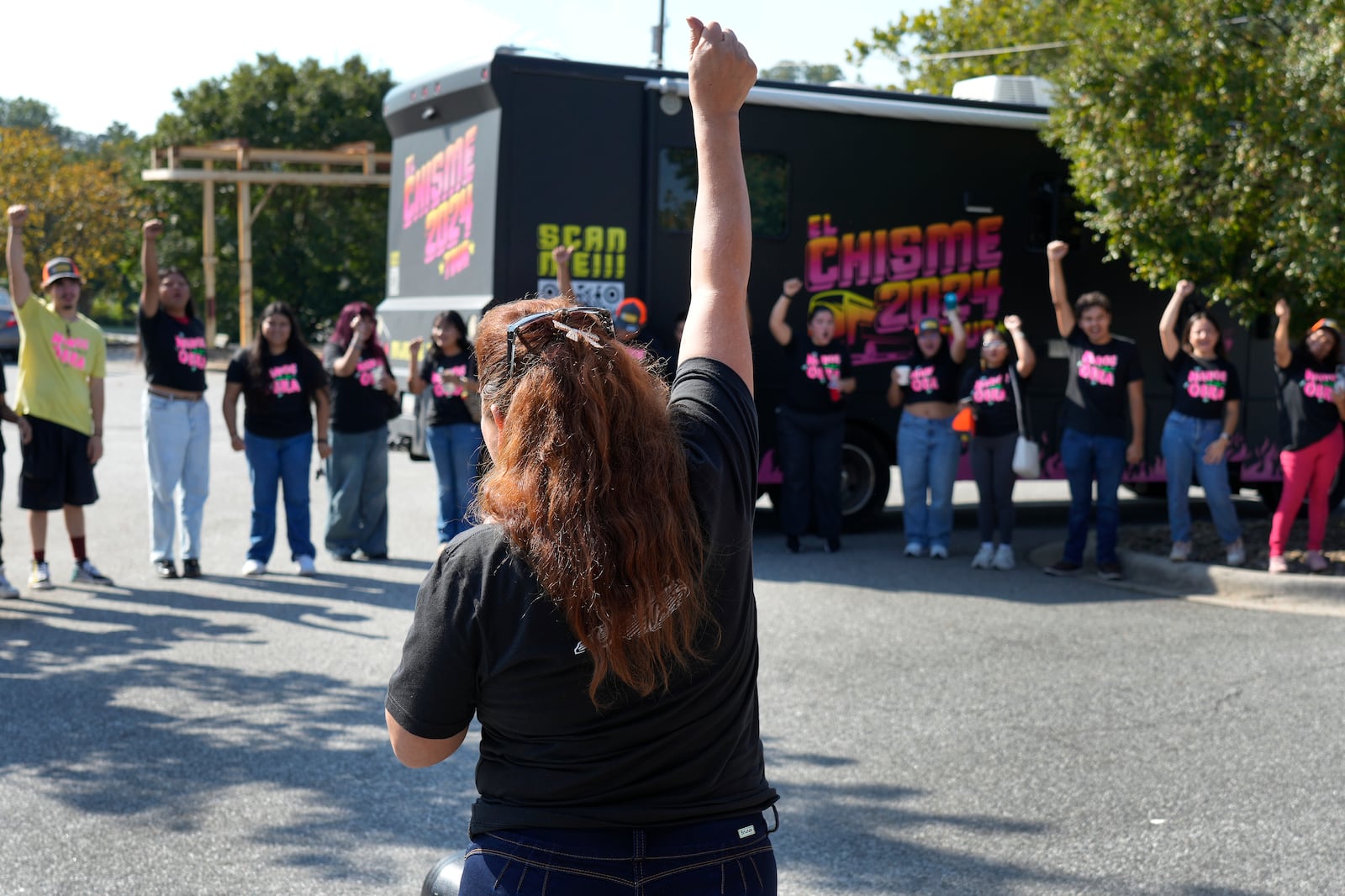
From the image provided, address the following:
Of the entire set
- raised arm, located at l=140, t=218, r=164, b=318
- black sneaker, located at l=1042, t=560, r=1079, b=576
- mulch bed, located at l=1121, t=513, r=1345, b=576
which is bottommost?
black sneaker, located at l=1042, t=560, r=1079, b=576

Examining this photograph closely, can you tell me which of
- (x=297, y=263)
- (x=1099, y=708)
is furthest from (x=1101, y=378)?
(x=297, y=263)

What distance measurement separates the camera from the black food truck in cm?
959

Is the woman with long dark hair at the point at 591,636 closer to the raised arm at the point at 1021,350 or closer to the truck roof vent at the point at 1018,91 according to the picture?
the raised arm at the point at 1021,350

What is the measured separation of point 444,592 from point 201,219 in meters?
35.3

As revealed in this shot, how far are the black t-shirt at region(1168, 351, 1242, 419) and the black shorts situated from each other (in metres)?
6.93

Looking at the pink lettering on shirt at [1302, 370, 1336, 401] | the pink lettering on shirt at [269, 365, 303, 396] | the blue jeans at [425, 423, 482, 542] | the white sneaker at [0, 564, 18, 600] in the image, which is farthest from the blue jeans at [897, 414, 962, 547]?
the white sneaker at [0, 564, 18, 600]

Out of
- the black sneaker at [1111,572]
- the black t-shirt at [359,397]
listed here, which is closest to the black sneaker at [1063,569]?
the black sneaker at [1111,572]

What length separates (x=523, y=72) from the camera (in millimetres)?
9414

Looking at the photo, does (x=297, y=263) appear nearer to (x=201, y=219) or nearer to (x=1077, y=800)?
(x=201, y=219)

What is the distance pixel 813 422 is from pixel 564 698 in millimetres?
8025

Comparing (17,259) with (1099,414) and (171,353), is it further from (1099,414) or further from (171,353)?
(1099,414)

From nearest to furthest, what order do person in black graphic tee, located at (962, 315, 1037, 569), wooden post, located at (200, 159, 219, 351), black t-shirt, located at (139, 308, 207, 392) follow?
black t-shirt, located at (139, 308, 207, 392) → person in black graphic tee, located at (962, 315, 1037, 569) → wooden post, located at (200, 159, 219, 351)

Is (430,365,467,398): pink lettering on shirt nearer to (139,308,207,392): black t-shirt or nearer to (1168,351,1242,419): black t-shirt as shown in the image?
(139,308,207,392): black t-shirt

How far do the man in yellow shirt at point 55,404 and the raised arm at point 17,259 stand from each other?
0.02 meters
